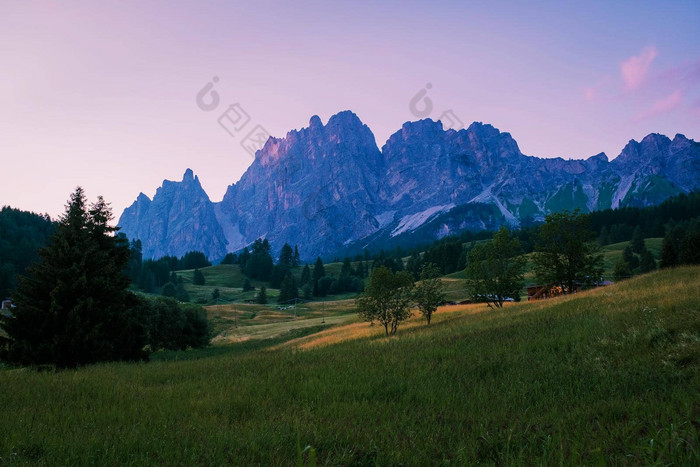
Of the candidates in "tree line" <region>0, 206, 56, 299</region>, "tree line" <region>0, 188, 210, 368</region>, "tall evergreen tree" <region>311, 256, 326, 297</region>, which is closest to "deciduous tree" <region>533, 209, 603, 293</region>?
"tree line" <region>0, 188, 210, 368</region>

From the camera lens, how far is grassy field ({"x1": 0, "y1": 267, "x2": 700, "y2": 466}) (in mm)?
4965

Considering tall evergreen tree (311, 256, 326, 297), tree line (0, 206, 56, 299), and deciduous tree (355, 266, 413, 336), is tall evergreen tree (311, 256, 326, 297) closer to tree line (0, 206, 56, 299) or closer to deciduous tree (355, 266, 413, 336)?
tree line (0, 206, 56, 299)

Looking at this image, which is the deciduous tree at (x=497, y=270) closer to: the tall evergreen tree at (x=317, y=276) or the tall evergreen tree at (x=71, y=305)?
the tall evergreen tree at (x=71, y=305)

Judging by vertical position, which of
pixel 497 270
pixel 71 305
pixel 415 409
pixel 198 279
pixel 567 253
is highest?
pixel 198 279

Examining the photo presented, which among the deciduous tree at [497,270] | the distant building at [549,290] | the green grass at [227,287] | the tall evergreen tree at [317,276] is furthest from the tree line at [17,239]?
the distant building at [549,290]

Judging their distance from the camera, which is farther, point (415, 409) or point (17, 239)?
point (17, 239)

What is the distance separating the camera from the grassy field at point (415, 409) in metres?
4.96

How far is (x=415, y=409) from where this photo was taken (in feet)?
24.1

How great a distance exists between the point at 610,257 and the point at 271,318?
10118 cm

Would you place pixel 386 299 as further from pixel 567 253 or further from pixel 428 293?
pixel 567 253

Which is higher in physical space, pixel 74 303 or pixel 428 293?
pixel 74 303

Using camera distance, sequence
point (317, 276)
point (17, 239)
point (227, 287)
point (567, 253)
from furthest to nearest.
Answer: point (227, 287) < point (317, 276) < point (17, 239) < point (567, 253)

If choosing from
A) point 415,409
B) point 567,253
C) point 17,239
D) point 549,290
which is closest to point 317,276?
point 17,239

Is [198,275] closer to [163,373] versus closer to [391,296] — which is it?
[391,296]
